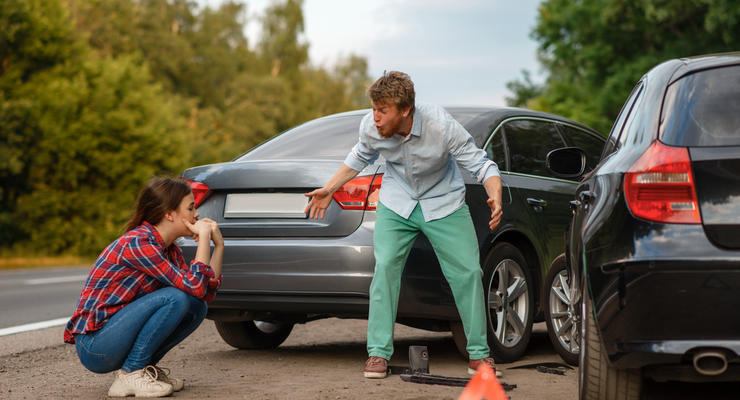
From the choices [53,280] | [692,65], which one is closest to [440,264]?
[692,65]

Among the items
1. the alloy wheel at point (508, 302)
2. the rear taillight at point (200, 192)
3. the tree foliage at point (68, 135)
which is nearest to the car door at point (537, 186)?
the alloy wheel at point (508, 302)

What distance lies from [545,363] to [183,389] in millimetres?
2366

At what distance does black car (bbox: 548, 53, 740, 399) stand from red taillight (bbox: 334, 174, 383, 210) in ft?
6.37

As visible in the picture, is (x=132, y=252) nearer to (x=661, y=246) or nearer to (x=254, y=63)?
(x=661, y=246)

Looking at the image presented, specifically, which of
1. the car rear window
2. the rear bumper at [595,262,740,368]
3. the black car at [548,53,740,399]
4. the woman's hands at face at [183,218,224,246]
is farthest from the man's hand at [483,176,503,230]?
the rear bumper at [595,262,740,368]

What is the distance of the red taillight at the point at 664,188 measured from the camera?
3404mm

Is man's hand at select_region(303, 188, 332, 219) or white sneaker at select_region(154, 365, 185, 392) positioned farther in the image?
man's hand at select_region(303, 188, 332, 219)

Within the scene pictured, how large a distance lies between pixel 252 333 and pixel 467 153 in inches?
95.4

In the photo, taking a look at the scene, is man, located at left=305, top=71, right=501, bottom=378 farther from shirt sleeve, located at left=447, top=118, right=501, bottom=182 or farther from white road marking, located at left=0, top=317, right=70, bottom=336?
white road marking, located at left=0, top=317, right=70, bottom=336

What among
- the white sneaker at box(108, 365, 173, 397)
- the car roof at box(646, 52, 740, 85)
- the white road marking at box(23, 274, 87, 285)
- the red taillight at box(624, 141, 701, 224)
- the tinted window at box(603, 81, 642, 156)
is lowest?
the white road marking at box(23, 274, 87, 285)

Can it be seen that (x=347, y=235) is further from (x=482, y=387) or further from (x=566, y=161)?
(x=482, y=387)

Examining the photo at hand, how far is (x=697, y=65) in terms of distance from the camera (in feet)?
12.5

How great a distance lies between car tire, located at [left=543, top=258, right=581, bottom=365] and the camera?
6184 mm

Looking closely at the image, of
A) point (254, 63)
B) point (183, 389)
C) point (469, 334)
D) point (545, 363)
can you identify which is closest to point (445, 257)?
point (469, 334)
